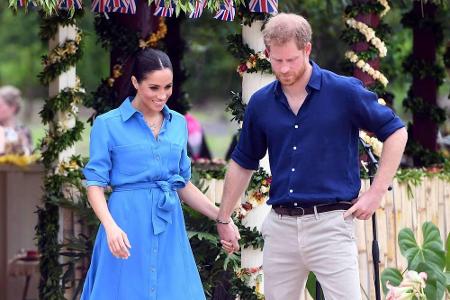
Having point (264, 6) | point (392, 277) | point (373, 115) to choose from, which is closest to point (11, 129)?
point (264, 6)

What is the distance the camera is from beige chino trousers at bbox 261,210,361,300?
17.4ft

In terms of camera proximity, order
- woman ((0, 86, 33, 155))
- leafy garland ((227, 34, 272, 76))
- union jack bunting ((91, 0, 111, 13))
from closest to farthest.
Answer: leafy garland ((227, 34, 272, 76))
union jack bunting ((91, 0, 111, 13))
woman ((0, 86, 33, 155))

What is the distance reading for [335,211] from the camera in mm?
5309

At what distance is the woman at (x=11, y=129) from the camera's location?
11273 mm

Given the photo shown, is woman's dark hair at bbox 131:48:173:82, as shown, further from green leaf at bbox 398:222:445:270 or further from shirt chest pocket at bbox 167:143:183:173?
green leaf at bbox 398:222:445:270

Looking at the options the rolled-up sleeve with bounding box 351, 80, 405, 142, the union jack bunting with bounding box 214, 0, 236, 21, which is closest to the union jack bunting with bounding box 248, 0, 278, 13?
the union jack bunting with bounding box 214, 0, 236, 21

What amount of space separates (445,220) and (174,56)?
341cm

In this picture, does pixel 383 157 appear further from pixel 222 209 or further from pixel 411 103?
pixel 411 103

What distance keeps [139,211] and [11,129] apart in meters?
6.54

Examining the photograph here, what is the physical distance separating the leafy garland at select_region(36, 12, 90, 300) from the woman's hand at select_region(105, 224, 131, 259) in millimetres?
2774

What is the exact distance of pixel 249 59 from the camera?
24.6 ft

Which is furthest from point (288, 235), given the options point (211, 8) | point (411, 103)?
point (411, 103)

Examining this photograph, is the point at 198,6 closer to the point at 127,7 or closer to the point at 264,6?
the point at 264,6

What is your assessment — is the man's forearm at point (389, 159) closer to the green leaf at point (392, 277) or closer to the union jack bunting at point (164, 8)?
the union jack bunting at point (164, 8)
